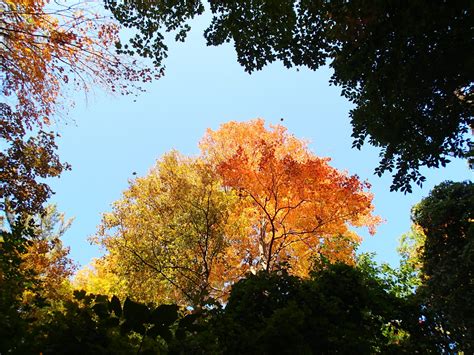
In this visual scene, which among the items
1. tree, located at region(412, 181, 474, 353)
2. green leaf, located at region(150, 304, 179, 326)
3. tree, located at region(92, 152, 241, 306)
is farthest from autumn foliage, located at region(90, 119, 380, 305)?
green leaf, located at region(150, 304, 179, 326)

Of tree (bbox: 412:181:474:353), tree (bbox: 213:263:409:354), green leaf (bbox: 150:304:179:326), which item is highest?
tree (bbox: 412:181:474:353)

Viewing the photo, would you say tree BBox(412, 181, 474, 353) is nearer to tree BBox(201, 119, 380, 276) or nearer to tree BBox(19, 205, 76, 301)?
tree BBox(201, 119, 380, 276)

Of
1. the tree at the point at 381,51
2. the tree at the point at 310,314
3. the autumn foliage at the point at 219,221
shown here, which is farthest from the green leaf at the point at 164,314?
the autumn foliage at the point at 219,221

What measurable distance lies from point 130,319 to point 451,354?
24.3 feet

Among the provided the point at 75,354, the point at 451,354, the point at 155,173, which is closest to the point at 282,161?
the point at 155,173

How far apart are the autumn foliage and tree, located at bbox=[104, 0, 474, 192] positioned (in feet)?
16.2

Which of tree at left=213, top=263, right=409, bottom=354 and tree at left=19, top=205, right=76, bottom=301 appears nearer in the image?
tree at left=213, top=263, right=409, bottom=354

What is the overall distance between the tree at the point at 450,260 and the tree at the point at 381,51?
2.19 m

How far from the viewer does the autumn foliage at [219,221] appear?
11406mm

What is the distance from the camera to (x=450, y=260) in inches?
324

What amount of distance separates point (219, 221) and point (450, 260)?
6782 mm

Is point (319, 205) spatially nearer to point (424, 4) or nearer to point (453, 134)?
point (453, 134)

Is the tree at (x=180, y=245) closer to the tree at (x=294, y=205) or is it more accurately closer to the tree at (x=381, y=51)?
the tree at (x=294, y=205)

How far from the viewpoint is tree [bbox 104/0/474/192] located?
5547 mm
